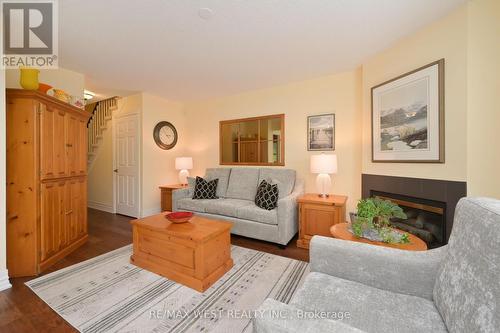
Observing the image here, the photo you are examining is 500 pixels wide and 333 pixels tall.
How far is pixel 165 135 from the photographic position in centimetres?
432

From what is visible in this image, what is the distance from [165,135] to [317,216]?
3350mm

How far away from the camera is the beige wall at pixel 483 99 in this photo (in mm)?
1631

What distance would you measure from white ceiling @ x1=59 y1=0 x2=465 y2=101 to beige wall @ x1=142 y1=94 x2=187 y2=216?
86 cm

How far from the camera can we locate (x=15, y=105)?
195cm

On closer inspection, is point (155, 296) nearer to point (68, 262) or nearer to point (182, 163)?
point (68, 262)

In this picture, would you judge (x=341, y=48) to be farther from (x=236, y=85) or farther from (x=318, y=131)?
(x=236, y=85)

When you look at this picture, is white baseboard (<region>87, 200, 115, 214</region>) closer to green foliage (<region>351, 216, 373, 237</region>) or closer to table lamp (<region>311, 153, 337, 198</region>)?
table lamp (<region>311, 153, 337, 198</region>)


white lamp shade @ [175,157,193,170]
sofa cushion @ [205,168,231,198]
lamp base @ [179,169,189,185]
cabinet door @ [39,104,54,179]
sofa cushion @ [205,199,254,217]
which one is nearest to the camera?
cabinet door @ [39,104,54,179]

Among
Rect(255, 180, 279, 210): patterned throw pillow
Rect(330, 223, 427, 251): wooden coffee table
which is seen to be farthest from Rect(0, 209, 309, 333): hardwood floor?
Rect(330, 223, 427, 251): wooden coffee table

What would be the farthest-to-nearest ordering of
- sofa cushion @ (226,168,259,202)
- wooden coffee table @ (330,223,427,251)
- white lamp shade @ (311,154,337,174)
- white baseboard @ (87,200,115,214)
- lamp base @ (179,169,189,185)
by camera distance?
white baseboard @ (87,200,115,214) → lamp base @ (179,169,189,185) → sofa cushion @ (226,168,259,202) → white lamp shade @ (311,154,337,174) → wooden coffee table @ (330,223,427,251)

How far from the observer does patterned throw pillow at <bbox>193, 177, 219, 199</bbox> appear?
343cm

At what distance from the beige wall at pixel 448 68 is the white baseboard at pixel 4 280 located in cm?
385

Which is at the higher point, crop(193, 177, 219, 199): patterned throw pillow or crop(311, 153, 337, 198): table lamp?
crop(311, 153, 337, 198): table lamp

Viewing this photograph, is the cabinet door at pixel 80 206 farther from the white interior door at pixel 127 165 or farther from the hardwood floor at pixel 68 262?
the white interior door at pixel 127 165
